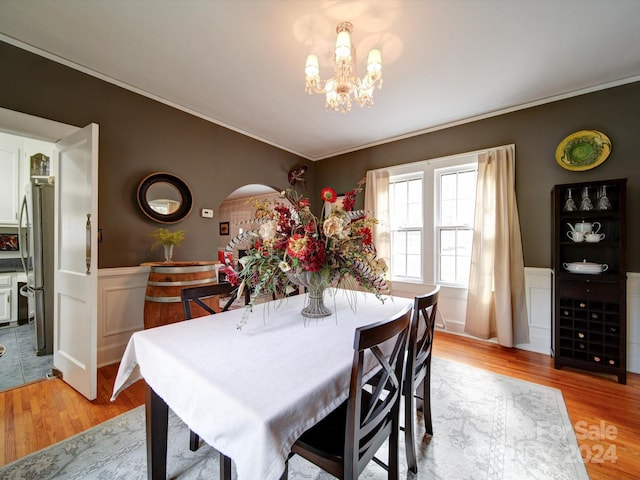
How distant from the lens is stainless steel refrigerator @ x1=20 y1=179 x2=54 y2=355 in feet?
8.75

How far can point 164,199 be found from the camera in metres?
2.79

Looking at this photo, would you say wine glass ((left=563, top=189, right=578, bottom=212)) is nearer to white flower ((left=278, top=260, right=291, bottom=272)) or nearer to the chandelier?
the chandelier

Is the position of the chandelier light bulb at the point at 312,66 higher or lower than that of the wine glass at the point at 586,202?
higher

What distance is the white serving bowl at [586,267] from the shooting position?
2.34 metres

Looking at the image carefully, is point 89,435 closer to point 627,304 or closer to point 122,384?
point 122,384

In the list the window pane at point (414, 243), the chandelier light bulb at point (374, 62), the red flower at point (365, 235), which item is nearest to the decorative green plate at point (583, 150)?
the window pane at point (414, 243)

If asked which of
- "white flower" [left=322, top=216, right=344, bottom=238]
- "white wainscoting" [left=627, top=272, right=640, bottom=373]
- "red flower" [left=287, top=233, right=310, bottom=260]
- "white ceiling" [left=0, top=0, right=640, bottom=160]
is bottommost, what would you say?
"white wainscoting" [left=627, top=272, right=640, bottom=373]

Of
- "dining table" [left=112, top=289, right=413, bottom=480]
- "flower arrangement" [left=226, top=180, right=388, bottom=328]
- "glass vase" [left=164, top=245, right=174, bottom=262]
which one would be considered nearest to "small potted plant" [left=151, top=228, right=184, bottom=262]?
"glass vase" [left=164, top=245, right=174, bottom=262]

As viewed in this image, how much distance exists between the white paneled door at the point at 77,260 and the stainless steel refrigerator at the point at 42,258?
69 cm

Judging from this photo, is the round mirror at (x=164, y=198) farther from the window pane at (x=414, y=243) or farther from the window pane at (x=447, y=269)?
the window pane at (x=447, y=269)

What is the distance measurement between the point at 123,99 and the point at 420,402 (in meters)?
3.64

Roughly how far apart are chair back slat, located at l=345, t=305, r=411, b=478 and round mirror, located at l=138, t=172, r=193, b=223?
2602mm

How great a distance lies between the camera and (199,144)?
3090 millimetres

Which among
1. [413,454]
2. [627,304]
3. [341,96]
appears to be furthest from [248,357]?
[627,304]
